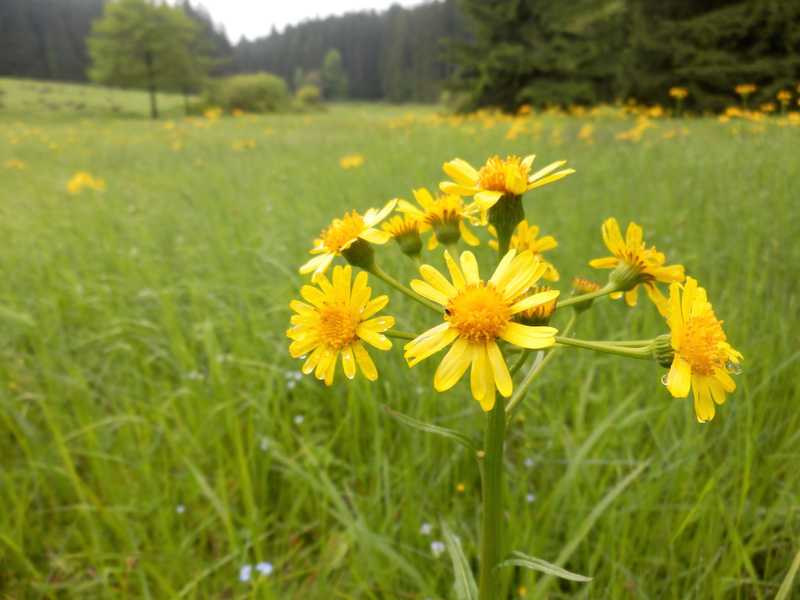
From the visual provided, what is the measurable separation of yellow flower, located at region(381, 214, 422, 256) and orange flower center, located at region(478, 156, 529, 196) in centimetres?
15

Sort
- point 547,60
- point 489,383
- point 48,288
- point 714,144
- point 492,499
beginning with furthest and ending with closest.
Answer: point 547,60, point 714,144, point 48,288, point 492,499, point 489,383

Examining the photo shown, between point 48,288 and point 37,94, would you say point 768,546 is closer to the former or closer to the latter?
point 48,288

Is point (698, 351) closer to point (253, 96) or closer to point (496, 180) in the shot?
point (496, 180)

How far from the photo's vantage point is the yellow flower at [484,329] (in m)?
0.65

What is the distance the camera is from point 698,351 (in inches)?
26.2

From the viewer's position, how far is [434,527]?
1365 millimetres

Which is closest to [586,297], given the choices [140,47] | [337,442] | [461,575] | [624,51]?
[461,575]

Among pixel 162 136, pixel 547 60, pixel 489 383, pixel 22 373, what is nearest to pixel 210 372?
pixel 22 373

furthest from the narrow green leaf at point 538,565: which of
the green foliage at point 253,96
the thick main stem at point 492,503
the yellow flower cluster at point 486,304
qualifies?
the green foliage at point 253,96

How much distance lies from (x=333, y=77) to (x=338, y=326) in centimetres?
7163

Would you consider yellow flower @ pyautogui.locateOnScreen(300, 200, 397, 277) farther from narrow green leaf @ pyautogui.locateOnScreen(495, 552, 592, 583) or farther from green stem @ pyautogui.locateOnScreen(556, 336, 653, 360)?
narrow green leaf @ pyautogui.locateOnScreen(495, 552, 592, 583)

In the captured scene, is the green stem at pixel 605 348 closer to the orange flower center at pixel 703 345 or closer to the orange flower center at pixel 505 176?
the orange flower center at pixel 703 345

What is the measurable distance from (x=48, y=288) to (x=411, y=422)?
2.64 metres

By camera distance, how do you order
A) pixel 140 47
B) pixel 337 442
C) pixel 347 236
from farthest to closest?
1. pixel 140 47
2. pixel 337 442
3. pixel 347 236
